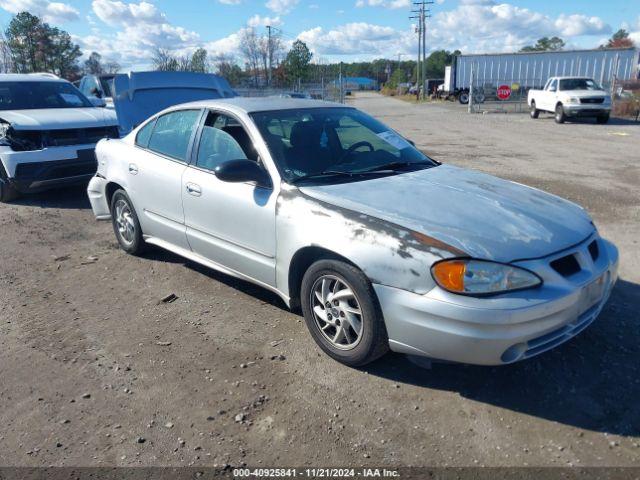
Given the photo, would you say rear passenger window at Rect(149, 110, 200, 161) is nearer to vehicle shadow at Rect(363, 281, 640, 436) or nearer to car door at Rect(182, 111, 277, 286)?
car door at Rect(182, 111, 277, 286)

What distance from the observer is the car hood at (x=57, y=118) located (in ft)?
25.5

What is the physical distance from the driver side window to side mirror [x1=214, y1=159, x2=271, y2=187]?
366 mm

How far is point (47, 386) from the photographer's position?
333cm

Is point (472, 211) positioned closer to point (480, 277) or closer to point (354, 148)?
point (480, 277)

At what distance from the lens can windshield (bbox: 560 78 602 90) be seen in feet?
68.5

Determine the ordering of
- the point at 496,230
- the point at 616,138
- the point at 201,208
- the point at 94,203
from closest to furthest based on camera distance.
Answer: the point at 496,230, the point at 201,208, the point at 94,203, the point at 616,138

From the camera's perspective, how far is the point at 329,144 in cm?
419

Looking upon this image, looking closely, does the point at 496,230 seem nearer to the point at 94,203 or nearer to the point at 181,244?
the point at 181,244

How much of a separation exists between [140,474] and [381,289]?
157cm

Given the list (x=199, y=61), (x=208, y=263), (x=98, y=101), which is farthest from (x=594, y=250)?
(x=199, y=61)

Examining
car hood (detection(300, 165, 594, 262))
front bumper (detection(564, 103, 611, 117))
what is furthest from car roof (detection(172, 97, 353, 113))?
front bumper (detection(564, 103, 611, 117))

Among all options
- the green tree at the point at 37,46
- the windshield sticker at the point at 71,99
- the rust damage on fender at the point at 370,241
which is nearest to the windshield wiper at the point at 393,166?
the rust damage on fender at the point at 370,241

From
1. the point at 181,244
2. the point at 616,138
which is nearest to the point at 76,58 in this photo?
the point at 616,138

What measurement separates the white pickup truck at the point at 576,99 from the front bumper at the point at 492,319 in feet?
64.4
